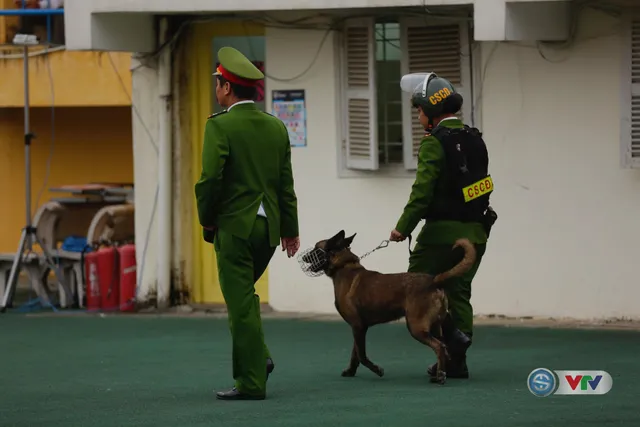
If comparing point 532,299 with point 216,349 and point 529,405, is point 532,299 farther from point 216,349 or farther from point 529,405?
point 529,405

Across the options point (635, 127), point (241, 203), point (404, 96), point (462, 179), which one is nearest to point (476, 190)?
point (462, 179)

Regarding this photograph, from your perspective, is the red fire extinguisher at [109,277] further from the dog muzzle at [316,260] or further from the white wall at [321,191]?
the dog muzzle at [316,260]

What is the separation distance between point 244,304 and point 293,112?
21.1 ft

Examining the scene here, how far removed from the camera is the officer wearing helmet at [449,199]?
1048cm

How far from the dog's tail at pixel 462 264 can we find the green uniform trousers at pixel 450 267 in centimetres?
19

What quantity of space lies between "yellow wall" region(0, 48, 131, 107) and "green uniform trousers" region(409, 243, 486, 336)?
25.6 feet

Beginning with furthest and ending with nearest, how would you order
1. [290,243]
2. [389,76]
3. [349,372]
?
[389,76] → [349,372] → [290,243]

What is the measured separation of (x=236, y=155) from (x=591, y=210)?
5.85 meters

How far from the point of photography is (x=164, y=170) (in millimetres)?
16312

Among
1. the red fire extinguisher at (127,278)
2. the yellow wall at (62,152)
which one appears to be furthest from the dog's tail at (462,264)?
the yellow wall at (62,152)

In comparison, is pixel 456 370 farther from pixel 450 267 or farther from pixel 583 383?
pixel 583 383

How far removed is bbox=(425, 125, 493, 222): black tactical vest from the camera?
1052cm

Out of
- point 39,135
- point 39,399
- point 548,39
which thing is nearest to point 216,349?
point 39,399

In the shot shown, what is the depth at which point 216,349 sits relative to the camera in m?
13.2
